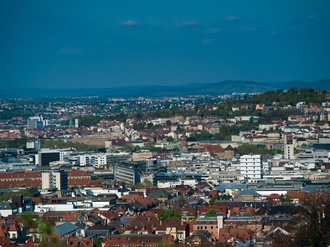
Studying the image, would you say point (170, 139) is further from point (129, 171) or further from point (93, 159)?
point (129, 171)

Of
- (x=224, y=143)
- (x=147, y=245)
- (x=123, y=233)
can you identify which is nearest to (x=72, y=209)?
(x=123, y=233)

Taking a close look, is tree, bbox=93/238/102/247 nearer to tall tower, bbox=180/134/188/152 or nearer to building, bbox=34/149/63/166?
building, bbox=34/149/63/166

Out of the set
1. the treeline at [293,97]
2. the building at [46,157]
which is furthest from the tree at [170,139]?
the building at [46,157]

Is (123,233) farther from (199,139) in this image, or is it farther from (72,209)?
(199,139)

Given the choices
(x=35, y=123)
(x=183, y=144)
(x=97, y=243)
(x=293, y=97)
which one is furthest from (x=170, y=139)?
(x=97, y=243)

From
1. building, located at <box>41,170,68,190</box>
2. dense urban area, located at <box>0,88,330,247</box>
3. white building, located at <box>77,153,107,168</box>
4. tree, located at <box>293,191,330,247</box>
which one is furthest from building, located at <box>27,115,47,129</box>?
tree, located at <box>293,191,330,247</box>
